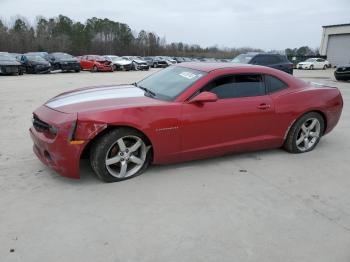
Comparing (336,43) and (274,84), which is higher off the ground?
(336,43)

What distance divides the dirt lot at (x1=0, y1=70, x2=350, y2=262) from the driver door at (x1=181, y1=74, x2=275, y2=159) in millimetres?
312

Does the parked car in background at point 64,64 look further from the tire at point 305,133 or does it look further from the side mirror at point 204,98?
the side mirror at point 204,98

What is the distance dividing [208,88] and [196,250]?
2222 mm

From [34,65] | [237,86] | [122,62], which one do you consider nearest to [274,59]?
[237,86]

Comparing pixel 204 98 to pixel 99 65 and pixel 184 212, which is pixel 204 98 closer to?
pixel 184 212

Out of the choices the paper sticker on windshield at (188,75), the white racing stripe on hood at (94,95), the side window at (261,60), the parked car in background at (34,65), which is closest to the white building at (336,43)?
the side window at (261,60)

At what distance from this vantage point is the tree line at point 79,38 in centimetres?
5713

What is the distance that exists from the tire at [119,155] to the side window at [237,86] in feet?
3.67

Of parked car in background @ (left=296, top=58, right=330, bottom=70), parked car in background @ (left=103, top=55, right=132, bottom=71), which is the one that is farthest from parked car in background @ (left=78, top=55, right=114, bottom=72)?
parked car in background @ (left=296, top=58, right=330, bottom=70)

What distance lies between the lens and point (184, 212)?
3.27 m

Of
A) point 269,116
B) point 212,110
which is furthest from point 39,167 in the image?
point 269,116

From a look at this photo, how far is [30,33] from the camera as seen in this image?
61.5 m

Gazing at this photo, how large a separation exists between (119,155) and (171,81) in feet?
4.58

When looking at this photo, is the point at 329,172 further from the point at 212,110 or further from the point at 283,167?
the point at 212,110
